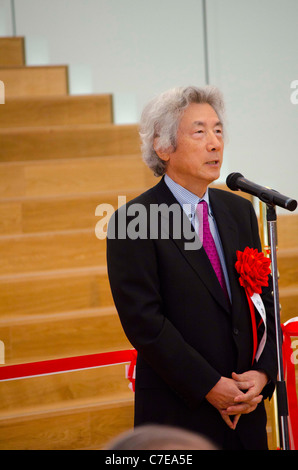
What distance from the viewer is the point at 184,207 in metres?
1.87

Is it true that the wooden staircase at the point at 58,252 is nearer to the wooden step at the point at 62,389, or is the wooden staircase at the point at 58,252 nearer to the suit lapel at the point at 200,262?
the wooden step at the point at 62,389

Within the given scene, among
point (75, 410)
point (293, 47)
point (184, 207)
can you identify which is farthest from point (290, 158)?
point (184, 207)

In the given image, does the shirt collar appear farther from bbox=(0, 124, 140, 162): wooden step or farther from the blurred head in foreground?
bbox=(0, 124, 140, 162): wooden step

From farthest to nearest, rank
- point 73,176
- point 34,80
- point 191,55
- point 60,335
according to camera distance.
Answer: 1. point 191,55
2. point 34,80
3. point 73,176
4. point 60,335

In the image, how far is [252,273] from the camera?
1821 mm

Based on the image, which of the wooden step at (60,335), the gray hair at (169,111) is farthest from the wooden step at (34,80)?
the gray hair at (169,111)

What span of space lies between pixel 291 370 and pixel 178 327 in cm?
82

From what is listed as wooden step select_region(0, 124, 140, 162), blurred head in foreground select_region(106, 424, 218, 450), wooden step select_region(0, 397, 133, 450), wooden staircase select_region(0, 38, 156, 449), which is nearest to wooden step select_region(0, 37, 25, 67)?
wooden staircase select_region(0, 38, 156, 449)

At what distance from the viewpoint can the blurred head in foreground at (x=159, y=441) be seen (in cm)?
77

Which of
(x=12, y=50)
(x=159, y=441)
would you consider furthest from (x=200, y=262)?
(x=12, y=50)

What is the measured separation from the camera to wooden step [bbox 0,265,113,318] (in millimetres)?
3258

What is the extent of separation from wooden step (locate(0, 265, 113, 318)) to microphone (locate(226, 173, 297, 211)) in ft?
5.49

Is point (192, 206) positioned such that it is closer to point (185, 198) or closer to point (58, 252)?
point (185, 198)
